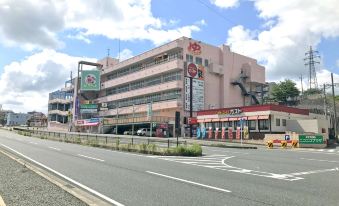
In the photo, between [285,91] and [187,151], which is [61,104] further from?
[187,151]

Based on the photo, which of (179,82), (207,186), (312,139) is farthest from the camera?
(179,82)

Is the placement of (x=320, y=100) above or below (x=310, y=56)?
below

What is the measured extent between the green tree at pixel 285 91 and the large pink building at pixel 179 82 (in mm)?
14352

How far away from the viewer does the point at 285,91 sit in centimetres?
10012

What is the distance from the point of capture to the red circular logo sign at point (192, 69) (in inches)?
2771

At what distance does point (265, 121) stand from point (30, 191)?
44.5 meters

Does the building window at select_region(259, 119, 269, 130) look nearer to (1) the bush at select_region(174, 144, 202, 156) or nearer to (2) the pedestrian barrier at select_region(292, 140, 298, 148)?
(2) the pedestrian barrier at select_region(292, 140, 298, 148)

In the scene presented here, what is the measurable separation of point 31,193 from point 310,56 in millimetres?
92961

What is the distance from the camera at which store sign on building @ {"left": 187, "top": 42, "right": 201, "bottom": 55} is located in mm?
74312

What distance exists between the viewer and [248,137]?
169ft

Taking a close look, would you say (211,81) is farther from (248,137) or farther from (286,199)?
(286,199)

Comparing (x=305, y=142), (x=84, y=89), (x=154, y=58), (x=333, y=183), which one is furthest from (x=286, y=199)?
(x=84, y=89)

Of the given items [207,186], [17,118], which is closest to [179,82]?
[207,186]

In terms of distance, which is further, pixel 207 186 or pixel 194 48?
pixel 194 48
